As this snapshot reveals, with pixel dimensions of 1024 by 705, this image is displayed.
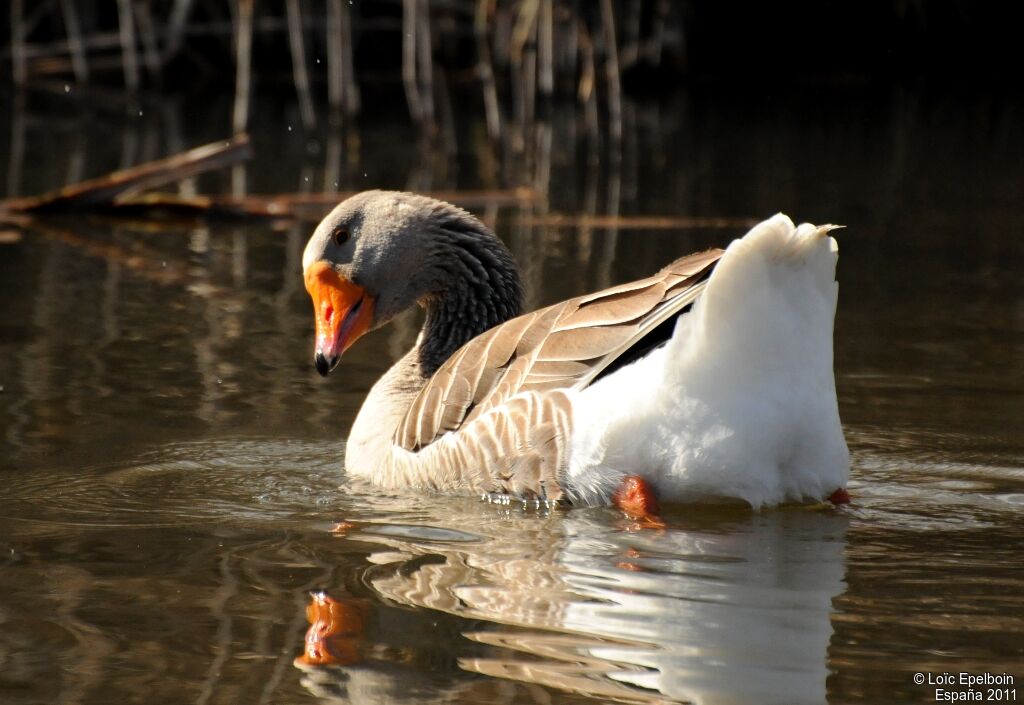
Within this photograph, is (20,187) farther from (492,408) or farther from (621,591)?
(621,591)

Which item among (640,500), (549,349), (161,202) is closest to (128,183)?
(161,202)

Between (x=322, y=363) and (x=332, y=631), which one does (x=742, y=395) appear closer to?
(x=332, y=631)

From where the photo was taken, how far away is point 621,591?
443 cm

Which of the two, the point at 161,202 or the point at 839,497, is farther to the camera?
the point at 161,202

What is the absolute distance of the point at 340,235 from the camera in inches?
263

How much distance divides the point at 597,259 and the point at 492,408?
4.98 m

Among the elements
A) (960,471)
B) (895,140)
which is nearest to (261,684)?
(960,471)

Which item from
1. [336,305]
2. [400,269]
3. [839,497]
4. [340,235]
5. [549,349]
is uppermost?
[340,235]

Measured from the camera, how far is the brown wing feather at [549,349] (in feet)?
17.2

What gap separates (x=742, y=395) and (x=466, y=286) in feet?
7.03

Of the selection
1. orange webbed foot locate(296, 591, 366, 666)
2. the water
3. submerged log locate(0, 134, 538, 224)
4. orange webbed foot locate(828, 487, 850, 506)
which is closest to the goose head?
the water

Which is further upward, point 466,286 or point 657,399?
point 466,286

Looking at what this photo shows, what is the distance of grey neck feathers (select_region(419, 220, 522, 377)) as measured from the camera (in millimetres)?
6934

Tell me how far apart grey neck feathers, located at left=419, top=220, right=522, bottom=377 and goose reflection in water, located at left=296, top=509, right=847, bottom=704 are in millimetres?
1622
